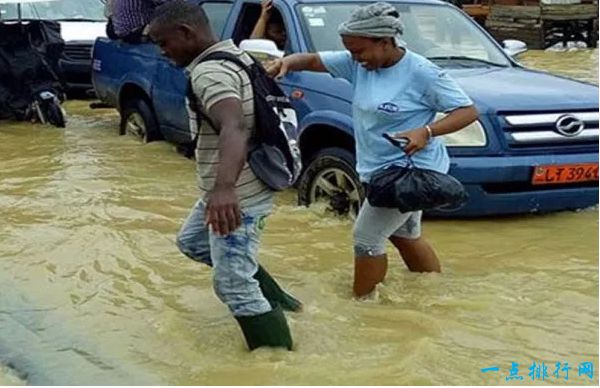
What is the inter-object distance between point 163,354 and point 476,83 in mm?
3430

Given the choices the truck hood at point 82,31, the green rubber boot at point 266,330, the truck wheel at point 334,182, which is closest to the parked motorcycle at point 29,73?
the truck hood at point 82,31

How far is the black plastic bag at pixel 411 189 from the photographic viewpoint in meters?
4.86

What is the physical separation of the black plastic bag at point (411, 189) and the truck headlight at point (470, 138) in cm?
164

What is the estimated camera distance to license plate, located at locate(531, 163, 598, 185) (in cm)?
670

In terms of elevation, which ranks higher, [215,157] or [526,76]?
[215,157]

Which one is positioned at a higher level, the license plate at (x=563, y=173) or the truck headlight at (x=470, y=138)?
the truck headlight at (x=470, y=138)

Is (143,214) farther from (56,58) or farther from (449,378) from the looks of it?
(56,58)

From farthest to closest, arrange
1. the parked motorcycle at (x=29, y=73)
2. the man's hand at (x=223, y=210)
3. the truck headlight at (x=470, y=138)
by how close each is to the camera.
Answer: the parked motorcycle at (x=29, y=73), the truck headlight at (x=470, y=138), the man's hand at (x=223, y=210)

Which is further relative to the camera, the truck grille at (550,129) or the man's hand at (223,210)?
the truck grille at (550,129)

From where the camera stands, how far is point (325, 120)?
7062 millimetres

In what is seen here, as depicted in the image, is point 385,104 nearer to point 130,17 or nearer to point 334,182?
point 334,182

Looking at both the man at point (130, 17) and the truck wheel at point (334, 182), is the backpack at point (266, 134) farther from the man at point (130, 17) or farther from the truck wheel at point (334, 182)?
the man at point (130, 17)

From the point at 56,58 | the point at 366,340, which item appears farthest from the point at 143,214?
the point at 56,58

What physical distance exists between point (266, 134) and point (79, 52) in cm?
1008
